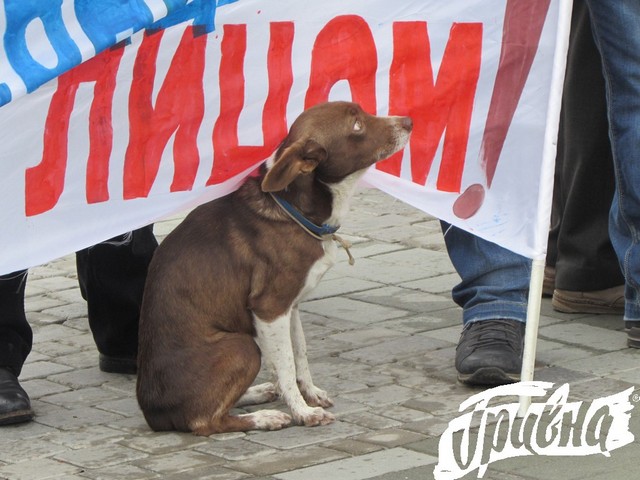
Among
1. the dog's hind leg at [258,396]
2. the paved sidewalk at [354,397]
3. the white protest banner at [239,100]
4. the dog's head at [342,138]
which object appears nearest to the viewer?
the paved sidewalk at [354,397]

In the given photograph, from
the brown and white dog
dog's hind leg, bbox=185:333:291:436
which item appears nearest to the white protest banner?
the brown and white dog

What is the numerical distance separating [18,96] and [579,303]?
2.89 m

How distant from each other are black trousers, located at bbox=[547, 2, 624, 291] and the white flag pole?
1.48 meters

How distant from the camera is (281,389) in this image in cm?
488

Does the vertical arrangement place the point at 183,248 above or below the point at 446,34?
below

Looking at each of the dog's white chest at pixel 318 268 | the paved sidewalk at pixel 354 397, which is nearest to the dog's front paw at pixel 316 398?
the paved sidewalk at pixel 354 397

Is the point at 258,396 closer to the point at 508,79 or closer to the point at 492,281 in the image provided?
the point at 492,281

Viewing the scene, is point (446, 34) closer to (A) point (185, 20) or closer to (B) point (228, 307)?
(A) point (185, 20)

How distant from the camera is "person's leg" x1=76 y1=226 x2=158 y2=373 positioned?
561 centimetres

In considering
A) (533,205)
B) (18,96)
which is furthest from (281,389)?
(18,96)

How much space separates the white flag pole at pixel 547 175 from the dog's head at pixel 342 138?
481 millimetres

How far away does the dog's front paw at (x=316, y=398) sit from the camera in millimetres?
5000

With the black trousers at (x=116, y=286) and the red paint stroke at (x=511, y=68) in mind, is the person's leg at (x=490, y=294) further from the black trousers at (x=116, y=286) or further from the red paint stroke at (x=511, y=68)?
the black trousers at (x=116, y=286)

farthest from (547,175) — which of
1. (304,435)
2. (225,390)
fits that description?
(225,390)
